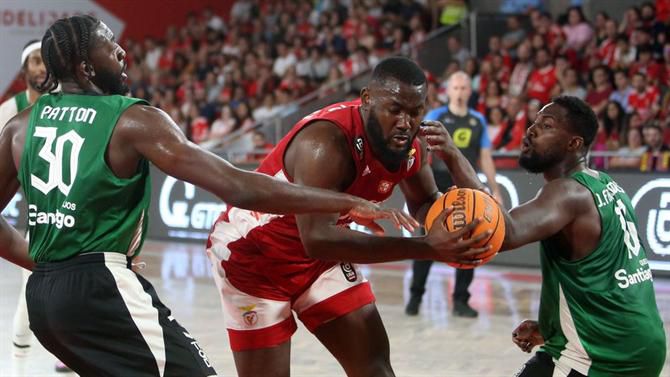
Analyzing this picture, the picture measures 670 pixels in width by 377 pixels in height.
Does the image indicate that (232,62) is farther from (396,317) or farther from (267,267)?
A: (267,267)

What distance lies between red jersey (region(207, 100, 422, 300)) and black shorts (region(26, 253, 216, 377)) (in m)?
1.12

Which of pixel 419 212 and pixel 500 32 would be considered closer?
pixel 419 212

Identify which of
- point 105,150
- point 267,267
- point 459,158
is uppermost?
point 105,150

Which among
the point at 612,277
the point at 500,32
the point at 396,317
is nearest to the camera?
the point at 612,277

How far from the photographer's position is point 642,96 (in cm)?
1309

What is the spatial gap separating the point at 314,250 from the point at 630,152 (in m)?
8.31

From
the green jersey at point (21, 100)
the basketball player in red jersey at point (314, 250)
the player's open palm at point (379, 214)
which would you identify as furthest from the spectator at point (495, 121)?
the player's open palm at point (379, 214)

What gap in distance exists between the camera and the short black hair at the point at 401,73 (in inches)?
167

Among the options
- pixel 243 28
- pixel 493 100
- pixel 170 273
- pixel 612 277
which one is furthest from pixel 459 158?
pixel 243 28

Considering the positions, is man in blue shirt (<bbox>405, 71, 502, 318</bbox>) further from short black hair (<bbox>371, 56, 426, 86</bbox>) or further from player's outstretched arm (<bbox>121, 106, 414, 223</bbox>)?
player's outstretched arm (<bbox>121, 106, 414, 223</bbox>)

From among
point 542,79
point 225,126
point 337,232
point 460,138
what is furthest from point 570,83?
point 337,232

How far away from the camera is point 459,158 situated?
4633 mm

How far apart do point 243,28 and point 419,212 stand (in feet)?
54.0

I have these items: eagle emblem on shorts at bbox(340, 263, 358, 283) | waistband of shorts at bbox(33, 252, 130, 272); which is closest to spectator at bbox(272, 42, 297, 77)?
eagle emblem on shorts at bbox(340, 263, 358, 283)
